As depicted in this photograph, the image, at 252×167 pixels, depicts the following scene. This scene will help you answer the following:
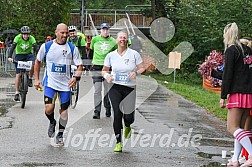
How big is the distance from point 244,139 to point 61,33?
131 inches

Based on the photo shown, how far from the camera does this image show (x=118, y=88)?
10.4 meters

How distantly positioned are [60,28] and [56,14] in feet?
104

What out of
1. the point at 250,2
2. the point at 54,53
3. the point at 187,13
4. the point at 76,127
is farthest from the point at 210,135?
the point at 187,13

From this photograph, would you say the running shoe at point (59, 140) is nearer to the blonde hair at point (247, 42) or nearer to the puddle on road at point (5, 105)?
the puddle on road at point (5, 105)

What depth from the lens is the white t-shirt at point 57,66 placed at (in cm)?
1069

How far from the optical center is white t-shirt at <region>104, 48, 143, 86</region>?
10320 millimetres

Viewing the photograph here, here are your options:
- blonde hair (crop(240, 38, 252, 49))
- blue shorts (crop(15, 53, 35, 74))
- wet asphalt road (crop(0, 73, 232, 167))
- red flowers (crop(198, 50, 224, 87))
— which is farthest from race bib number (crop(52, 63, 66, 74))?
red flowers (crop(198, 50, 224, 87))

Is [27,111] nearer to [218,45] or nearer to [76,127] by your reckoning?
[76,127]

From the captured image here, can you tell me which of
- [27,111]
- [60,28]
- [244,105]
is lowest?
[27,111]

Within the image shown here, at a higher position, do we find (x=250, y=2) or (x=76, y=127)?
(x=250, y=2)

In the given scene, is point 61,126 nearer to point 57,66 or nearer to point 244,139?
point 57,66

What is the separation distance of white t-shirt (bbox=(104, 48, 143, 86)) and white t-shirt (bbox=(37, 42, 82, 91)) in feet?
2.63

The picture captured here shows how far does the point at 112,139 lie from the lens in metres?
11.2

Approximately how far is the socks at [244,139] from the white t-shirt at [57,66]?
9.61 ft
